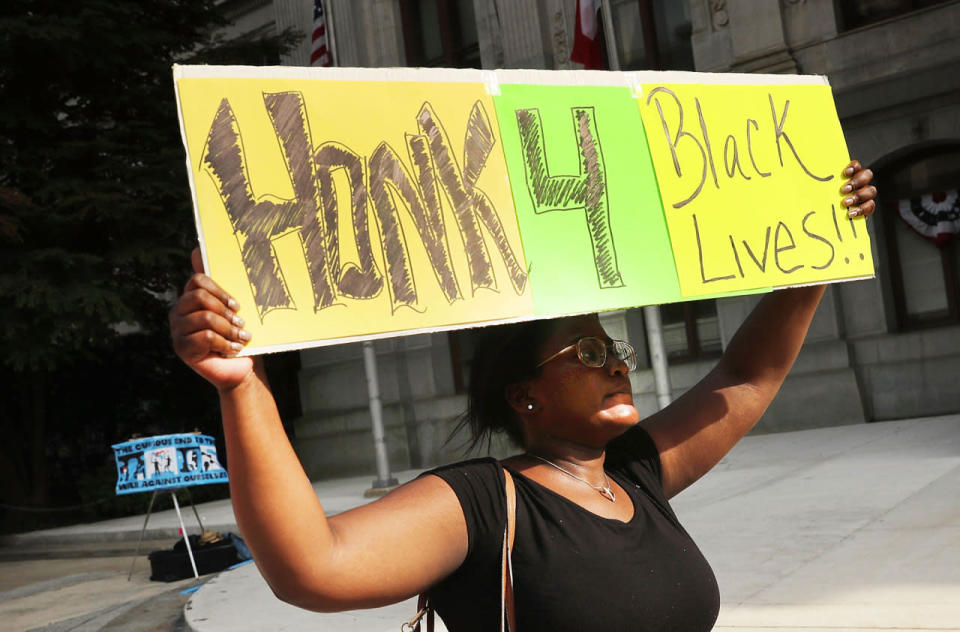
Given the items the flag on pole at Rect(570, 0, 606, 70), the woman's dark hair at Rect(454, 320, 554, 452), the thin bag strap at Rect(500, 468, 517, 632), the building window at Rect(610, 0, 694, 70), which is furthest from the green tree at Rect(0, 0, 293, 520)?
the thin bag strap at Rect(500, 468, 517, 632)

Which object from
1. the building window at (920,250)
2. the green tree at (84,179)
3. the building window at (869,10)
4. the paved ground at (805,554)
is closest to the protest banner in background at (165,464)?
the paved ground at (805,554)

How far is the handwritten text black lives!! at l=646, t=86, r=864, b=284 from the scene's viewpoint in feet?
7.85

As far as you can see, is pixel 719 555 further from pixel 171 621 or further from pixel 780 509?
pixel 171 621

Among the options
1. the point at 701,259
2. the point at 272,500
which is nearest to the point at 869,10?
the point at 701,259

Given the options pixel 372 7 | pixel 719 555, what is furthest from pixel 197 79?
pixel 372 7

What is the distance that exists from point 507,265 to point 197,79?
2.21 ft

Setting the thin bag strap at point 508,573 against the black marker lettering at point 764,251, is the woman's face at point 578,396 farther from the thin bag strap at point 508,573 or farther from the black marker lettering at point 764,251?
the black marker lettering at point 764,251

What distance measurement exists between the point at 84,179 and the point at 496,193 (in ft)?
51.4

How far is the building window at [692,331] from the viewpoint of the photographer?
1541 centimetres

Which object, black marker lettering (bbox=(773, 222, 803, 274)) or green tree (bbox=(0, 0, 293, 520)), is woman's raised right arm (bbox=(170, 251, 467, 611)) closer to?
black marker lettering (bbox=(773, 222, 803, 274))

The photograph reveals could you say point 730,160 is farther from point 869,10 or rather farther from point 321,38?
point 869,10

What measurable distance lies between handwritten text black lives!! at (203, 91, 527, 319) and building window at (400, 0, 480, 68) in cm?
1617

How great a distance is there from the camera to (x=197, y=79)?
181 centimetres

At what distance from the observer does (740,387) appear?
104 inches
